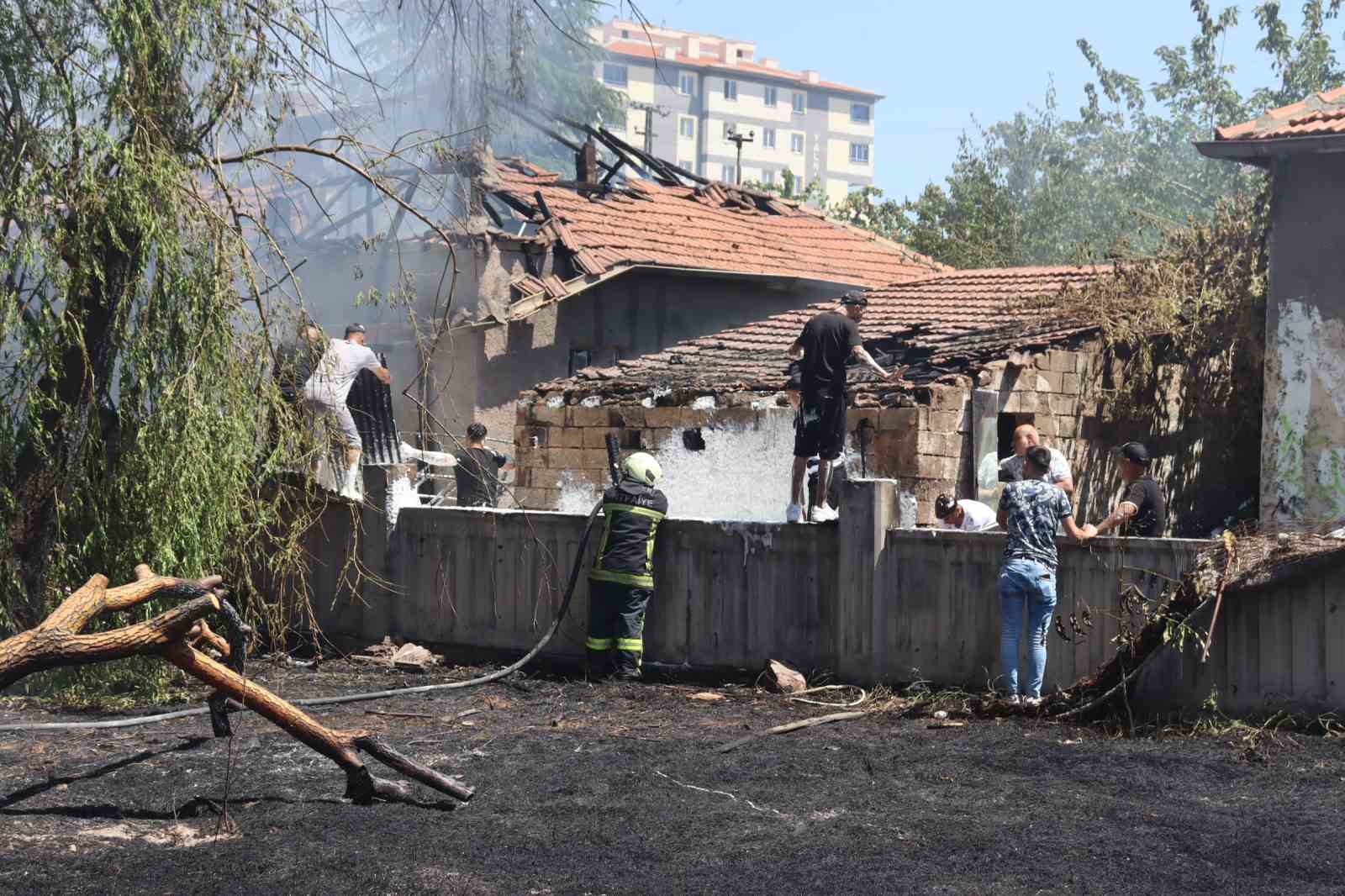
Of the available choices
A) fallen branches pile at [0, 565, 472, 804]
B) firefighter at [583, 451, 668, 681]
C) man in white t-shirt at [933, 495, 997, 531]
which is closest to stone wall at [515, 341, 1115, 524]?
man in white t-shirt at [933, 495, 997, 531]

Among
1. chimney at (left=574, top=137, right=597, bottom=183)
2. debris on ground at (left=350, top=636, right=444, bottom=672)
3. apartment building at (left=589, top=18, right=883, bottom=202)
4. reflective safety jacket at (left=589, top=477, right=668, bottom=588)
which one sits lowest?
debris on ground at (left=350, top=636, right=444, bottom=672)

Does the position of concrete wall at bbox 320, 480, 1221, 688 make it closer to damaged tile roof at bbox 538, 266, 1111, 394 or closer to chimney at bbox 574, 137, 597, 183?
damaged tile roof at bbox 538, 266, 1111, 394

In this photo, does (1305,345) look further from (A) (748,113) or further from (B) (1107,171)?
(A) (748,113)

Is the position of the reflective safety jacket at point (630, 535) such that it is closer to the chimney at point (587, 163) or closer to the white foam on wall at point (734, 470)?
the white foam on wall at point (734, 470)

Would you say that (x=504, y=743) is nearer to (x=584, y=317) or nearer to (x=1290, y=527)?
(x=1290, y=527)

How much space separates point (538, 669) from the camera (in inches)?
467

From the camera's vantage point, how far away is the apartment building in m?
102

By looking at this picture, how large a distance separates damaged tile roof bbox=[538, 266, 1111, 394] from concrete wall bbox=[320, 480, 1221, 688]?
15.2 ft

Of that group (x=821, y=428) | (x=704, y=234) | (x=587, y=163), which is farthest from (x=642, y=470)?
(x=587, y=163)

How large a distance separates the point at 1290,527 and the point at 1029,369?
643 cm

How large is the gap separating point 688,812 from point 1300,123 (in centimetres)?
1077

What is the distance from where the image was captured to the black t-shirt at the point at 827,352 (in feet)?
40.0

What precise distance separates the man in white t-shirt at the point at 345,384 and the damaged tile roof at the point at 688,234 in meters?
7.35

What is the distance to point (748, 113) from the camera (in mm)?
105750
